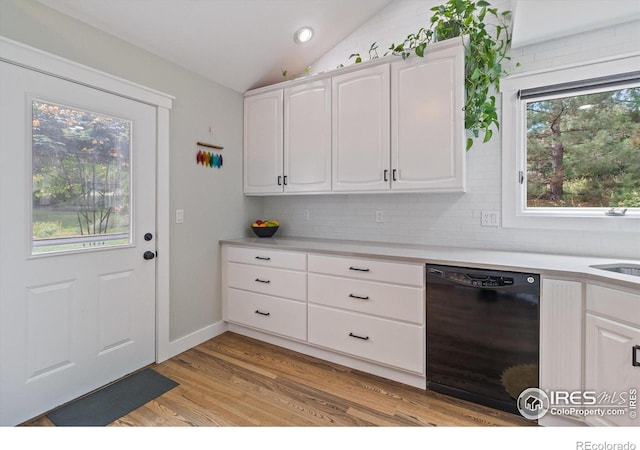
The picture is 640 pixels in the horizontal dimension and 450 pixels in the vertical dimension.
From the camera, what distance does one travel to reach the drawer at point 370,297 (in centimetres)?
218

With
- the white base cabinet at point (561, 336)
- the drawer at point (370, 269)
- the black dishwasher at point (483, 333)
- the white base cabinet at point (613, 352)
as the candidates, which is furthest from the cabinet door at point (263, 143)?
the white base cabinet at point (613, 352)

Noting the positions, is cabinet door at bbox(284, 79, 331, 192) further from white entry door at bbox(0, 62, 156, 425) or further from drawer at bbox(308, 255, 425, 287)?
white entry door at bbox(0, 62, 156, 425)

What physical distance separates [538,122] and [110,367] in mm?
3595

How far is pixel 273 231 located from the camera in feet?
10.7

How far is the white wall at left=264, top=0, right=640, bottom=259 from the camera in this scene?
214 cm

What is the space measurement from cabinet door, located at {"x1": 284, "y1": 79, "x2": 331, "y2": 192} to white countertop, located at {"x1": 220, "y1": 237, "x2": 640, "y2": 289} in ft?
1.91

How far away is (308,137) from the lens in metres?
2.89

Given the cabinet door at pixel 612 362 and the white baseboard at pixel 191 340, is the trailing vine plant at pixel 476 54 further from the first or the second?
the white baseboard at pixel 191 340

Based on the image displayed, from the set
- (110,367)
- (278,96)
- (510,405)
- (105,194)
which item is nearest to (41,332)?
(110,367)

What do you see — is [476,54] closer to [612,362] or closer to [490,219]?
[490,219]

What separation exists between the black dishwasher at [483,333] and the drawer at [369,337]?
11 cm

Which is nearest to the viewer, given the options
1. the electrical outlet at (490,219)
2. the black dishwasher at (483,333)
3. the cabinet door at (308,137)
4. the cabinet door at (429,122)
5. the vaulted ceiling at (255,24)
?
the black dishwasher at (483,333)

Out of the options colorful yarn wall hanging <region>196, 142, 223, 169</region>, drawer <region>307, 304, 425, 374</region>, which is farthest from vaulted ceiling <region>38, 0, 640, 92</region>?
drawer <region>307, 304, 425, 374</region>

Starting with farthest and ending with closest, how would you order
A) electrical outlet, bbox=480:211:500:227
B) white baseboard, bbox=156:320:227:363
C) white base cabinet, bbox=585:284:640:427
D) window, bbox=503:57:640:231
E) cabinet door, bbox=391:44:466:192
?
white baseboard, bbox=156:320:227:363 → electrical outlet, bbox=480:211:500:227 → cabinet door, bbox=391:44:466:192 → window, bbox=503:57:640:231 → white base cabinet, bbox=585:284:640:427
